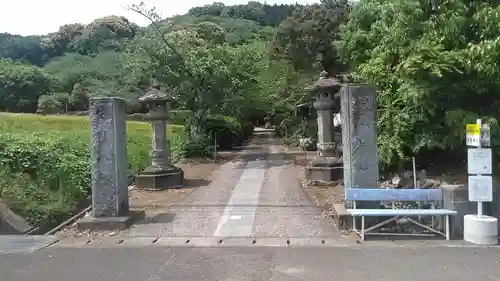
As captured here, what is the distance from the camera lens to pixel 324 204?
11539 millimetres

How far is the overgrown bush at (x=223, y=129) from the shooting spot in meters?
25.3

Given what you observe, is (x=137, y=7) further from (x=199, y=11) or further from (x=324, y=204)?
(x=199, y=11)

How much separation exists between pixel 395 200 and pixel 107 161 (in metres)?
5.38

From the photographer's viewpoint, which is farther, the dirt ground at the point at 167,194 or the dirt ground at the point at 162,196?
the dirt ground at the point at 167,194

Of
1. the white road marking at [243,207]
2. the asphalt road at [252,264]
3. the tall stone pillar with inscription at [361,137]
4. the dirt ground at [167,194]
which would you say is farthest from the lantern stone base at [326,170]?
the asphalt road at [252,264]

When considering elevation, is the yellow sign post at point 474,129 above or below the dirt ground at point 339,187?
above

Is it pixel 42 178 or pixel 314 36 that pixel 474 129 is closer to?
pixel 42 178

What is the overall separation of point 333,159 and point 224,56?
8.43 meters

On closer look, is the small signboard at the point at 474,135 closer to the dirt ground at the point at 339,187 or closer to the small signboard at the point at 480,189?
the small signboard at the point at 480,189

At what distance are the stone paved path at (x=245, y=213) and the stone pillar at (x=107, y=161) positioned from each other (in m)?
0.64

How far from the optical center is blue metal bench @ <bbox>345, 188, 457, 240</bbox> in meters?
8.13

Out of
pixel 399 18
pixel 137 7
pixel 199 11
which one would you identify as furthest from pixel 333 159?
pixel 199 11

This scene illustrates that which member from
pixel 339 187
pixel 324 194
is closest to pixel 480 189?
pixel 324 194

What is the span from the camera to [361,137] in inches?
372
